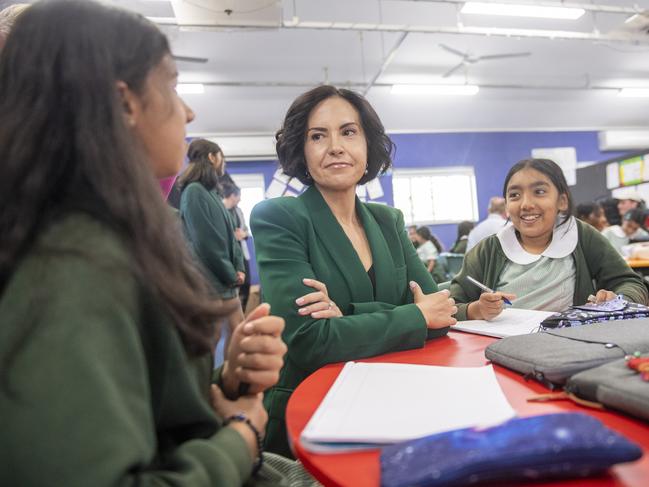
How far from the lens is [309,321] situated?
3.50 feet

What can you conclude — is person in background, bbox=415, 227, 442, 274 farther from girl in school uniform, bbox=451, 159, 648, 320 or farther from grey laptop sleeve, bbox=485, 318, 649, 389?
grey laptop sleeve, bbox=485, 318, 649, 389

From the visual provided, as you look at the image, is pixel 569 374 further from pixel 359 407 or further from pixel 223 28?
pixel 223 28

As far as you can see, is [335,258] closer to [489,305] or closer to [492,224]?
[489,305]

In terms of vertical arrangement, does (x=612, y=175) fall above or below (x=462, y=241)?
above

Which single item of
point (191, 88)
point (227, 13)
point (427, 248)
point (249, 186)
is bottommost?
point (427, 248)

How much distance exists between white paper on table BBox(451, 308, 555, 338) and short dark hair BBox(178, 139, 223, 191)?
1.94 m

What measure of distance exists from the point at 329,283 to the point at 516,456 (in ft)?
2.79

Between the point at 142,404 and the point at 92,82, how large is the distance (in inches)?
13.9

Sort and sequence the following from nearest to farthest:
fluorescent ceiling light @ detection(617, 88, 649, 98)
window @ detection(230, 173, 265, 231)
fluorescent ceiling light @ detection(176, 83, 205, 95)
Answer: fluorescent ceiling light @ detection(176, 83, 205, 95) → fluorescent ceiling light @ detection(617, 88, 649, 98) → window @ detection(230, 173, 265, 231)

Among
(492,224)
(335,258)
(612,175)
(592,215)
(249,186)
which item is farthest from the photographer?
(249,186)

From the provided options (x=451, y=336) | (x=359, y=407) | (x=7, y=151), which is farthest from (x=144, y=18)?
(x=451, y=336)

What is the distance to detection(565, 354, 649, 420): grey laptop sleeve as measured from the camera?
0.58m

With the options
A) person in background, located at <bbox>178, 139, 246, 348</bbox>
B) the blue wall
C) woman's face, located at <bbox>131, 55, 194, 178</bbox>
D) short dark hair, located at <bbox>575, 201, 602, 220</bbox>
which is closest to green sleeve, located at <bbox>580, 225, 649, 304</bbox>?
woman's face, located at <bbox>131, 55, 194, 178</bbox>

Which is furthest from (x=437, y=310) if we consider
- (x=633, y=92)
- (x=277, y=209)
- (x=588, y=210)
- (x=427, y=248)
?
(x=633, y=92)
